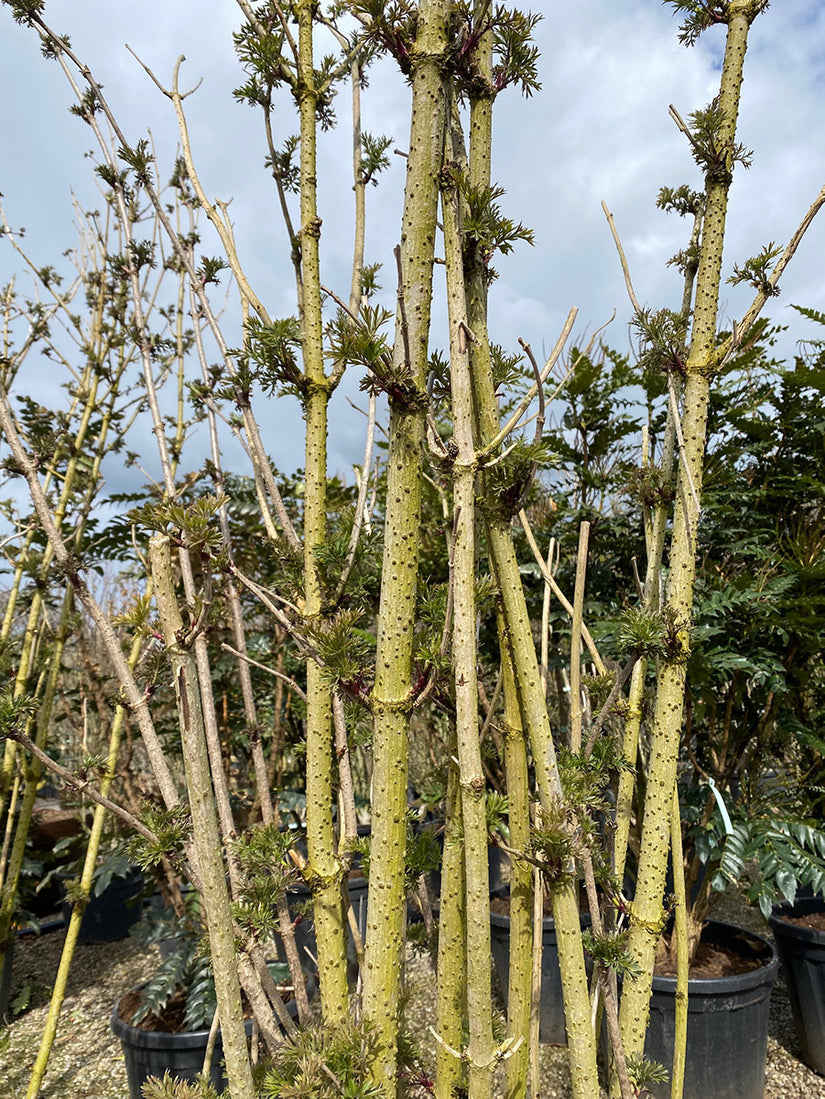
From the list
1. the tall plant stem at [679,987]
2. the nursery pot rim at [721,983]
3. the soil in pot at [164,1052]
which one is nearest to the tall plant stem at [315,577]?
the tall plant stem at [679,987]

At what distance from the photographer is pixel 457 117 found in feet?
3.27

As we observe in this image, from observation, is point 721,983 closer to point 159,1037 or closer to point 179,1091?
point 159,1037

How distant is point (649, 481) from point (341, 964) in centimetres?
101

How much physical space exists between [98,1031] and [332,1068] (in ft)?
10.3

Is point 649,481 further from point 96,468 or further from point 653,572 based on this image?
point 96,468

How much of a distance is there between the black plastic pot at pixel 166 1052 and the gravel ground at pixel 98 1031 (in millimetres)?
583

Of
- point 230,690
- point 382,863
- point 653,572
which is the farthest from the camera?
point 230,690

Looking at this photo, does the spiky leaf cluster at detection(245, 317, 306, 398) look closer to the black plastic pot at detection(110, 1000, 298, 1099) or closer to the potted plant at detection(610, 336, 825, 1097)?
the potted plant at detection(610, 336, 825, 1097)

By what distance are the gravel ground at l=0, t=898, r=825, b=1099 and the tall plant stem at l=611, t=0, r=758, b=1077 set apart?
3.52ft

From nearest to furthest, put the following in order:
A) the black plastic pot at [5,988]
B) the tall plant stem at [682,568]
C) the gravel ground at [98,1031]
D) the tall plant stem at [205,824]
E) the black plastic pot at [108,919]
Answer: the tall plant stem at [205,824] → the tall plant stem at [682,568] → the gravel ground at [98,1031] → the black plastic pot at [5,988] → the black plastic pot at [108,919]

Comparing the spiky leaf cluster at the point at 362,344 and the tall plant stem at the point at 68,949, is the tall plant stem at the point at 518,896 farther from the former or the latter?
the tall plant stem at the point at 68,949

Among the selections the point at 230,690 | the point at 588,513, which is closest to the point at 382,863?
the point at 588,513

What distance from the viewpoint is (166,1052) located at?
7.30 feet

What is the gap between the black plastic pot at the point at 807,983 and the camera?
8.70 feet
